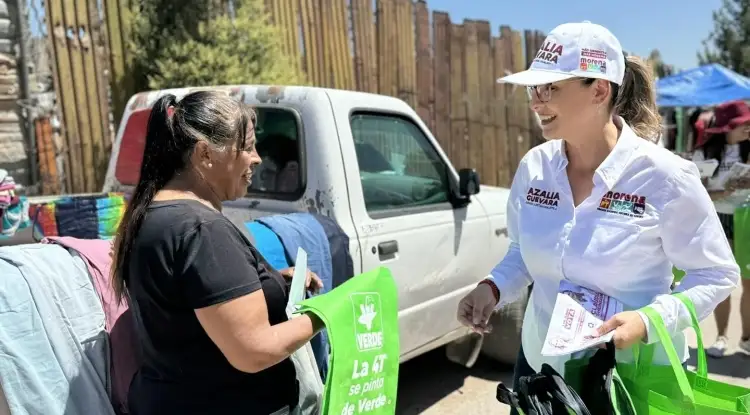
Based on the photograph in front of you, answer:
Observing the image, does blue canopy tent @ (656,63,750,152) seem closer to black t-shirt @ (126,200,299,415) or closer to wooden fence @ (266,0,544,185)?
wooden fence @ (266,0,544,185)

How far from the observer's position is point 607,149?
1921 millimetres

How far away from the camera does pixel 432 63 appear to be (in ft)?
32.3

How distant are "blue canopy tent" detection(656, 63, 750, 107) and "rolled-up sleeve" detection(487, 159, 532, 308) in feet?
33.7

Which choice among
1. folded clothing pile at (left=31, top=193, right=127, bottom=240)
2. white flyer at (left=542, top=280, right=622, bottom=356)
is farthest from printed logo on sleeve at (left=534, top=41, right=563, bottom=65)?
folded clothing pile at (left=31, top=193, right=127, bottom=240)

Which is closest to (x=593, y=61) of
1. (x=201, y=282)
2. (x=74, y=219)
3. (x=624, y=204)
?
(x=624, y=204)

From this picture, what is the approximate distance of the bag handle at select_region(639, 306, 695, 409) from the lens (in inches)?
56.8

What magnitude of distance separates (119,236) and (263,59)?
5068mm

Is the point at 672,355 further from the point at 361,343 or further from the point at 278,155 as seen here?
the point at 278,155

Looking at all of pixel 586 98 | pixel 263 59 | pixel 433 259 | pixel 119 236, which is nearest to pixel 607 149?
pixel 586 98

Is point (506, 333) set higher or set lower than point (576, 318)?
lower

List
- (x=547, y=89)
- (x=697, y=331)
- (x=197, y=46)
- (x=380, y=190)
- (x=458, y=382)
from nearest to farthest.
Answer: (x=697, y=331) < (x=547, y=89) < (x=380, y=190) < (x=458, y=382) < (x=197, y=46)

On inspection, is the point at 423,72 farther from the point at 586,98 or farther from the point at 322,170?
the point at 586,98

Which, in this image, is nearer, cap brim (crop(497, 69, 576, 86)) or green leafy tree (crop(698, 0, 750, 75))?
cap brim (crop(497, 69, 576, 86))

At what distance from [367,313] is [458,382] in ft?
10.2
